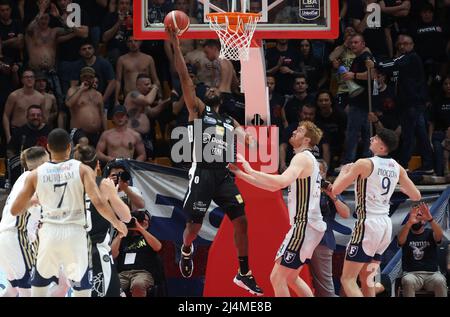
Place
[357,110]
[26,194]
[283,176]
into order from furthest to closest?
[357,110]
[283,176]
[26,194]

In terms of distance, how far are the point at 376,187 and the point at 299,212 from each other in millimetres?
858

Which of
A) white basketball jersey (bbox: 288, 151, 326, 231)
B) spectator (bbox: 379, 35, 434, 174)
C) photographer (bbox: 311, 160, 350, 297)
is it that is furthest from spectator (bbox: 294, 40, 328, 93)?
white basketball jersey (bbox: 288, 151, 326, 231)

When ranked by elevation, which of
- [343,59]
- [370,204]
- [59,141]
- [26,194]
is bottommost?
[370,204]

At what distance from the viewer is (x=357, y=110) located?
51.1ft

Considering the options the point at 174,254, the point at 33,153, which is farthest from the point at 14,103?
the point at 33,153

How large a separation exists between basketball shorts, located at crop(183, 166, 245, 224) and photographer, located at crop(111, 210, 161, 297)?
0.75 meters

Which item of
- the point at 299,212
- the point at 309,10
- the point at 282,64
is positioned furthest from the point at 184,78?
the point at 282,64

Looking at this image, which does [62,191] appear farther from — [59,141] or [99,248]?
[99,248]

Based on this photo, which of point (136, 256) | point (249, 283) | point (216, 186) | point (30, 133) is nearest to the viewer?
point (249, 283)

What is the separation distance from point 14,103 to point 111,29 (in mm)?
2051

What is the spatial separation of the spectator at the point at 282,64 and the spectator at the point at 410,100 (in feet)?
4.74

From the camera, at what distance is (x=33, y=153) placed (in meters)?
11.3

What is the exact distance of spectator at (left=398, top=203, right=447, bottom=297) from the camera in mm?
13211
